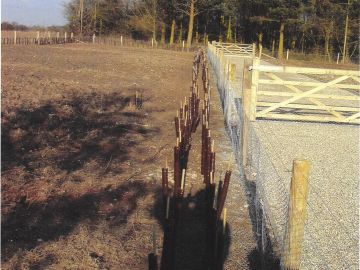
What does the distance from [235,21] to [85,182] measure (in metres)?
53.6

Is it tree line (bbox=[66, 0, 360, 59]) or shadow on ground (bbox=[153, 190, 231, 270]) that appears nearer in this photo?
shadow on ground (bbox=[153, 190, 231, 270])

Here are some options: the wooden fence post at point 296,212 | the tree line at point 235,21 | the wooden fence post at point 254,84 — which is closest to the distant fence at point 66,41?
the tree line at point 235,21

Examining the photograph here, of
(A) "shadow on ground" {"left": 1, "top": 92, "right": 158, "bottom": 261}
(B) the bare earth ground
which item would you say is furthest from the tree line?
(A) "shadow on ground" {"left": 1, "top": 92, "right": 158, "bottom": 261}

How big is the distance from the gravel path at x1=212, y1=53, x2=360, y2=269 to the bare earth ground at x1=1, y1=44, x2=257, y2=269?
1.83 feet

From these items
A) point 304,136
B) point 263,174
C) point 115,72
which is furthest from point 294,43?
point 263,174

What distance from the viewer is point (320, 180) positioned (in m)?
6.55

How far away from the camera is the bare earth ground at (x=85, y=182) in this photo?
14.7 feet

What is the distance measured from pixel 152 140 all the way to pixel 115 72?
498 inches

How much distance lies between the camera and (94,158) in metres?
7.30

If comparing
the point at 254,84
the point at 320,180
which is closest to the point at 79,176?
the point at 320,180

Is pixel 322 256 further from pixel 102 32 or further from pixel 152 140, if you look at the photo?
pixel 102 32

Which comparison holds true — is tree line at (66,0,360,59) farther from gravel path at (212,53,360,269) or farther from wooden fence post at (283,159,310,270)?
wooden fence post at (283,159,310,270)

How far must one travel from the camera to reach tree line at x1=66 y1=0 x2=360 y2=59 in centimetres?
4438

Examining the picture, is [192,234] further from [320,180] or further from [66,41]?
[66,41]
